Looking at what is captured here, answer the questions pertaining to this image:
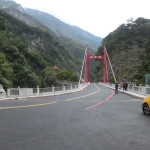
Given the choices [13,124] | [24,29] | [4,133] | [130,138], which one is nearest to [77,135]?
[130,138]

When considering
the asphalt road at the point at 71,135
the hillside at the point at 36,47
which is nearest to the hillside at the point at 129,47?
the hillside at the point at 36,47

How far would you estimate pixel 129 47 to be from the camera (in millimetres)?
92438

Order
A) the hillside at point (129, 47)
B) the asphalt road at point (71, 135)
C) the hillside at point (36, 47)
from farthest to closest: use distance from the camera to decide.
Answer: the hillside at point (36, 47) → the hillside at point (129, 47) → the asphalt road at point (71, 135)

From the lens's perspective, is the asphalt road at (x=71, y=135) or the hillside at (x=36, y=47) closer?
the asphalt road at (x=71, y=135)

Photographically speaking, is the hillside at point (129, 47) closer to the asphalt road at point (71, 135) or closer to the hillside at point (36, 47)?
the hillside at point (36, 47)

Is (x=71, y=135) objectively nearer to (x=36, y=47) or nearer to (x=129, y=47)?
(x=129, y=47)

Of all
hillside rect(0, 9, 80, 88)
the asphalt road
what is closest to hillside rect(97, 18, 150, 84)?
hillside rect(0, 9, 80, 88)

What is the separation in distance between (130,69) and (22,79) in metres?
43.3

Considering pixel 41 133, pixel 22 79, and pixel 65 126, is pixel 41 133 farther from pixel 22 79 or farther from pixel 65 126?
pixel 22 79

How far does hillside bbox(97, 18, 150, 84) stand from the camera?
80.8 m

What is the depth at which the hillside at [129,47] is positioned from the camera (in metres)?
80.8

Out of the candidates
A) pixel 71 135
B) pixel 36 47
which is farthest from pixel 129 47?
pixel 71 135

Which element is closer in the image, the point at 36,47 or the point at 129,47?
the point at 129,47

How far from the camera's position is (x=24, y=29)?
12212 cm
